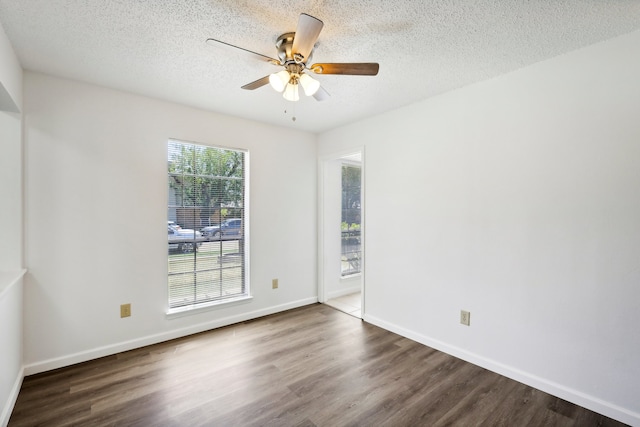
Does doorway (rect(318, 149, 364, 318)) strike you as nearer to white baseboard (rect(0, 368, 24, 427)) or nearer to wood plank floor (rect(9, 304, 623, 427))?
wood plank floor (rect(9, 304, 623, 427))

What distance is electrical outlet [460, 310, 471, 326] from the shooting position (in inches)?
103

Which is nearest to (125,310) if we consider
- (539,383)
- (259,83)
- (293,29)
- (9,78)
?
(9,78)

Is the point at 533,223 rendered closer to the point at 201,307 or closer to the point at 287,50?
the point at 287,50

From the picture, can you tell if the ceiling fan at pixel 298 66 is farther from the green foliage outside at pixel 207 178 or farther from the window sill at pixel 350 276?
the window sill at pixel 350 276

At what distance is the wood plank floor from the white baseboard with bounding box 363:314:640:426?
6 cm

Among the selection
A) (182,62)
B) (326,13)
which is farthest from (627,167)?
(182,62)

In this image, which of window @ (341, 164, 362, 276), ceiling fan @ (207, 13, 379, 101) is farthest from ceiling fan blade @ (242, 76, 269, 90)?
window @ (341, 164, 362, 276)

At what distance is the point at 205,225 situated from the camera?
3.29m

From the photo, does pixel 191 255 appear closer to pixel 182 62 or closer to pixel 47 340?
pixel 47 340

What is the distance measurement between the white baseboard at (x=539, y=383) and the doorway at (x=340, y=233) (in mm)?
1111

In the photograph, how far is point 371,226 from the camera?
348 centimetres

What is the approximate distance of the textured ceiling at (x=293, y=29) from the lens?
5.38 feet

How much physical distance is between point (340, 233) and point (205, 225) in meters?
2.05

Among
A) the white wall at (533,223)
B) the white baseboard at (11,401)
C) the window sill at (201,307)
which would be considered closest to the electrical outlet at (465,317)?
the white wall at (533,223)
